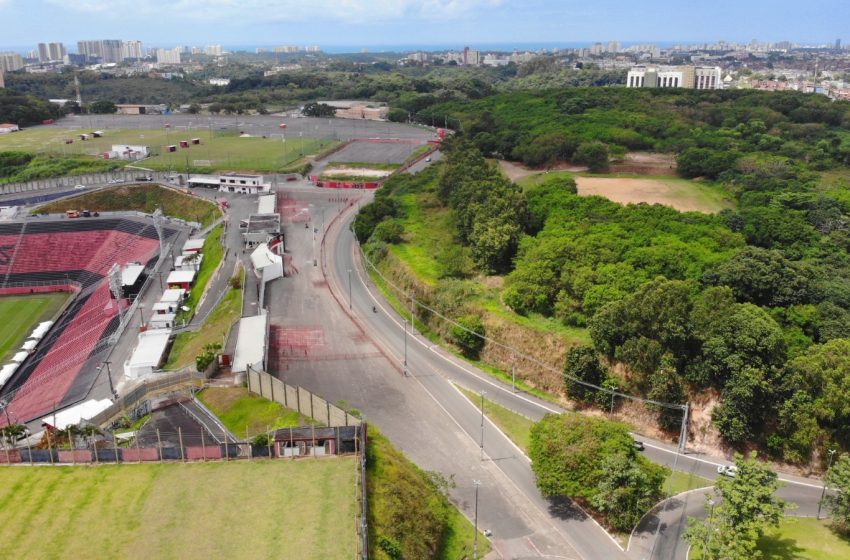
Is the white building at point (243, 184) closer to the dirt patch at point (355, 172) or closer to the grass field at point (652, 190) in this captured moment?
the dirt patch at point (355, 172)

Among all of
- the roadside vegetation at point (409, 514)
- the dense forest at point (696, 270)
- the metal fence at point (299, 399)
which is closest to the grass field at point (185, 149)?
the dense forest at point (696, 270)

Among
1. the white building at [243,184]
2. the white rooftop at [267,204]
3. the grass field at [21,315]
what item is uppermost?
the white building at [243,184]

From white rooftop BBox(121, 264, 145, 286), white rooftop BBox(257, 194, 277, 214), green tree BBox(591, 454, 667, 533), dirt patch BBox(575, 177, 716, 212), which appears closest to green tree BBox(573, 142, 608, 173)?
dirt patch BBox(575, 177, 716, 212)

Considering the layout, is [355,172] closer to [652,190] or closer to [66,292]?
[652,190]

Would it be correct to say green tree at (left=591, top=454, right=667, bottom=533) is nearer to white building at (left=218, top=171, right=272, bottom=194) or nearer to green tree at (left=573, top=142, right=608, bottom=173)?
green tree at (left=573, top=142, right=608, bottom=173)

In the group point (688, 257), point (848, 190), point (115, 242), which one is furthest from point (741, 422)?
point (115, 242)
